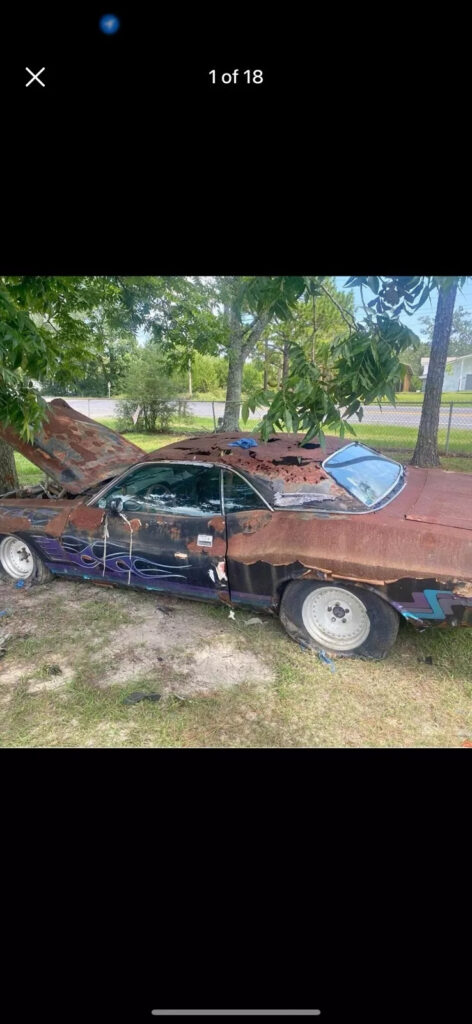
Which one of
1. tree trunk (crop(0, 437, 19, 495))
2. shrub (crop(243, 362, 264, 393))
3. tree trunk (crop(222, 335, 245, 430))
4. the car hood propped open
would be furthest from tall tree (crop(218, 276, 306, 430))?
tree trunk (crop(0, 437, 19, 495))

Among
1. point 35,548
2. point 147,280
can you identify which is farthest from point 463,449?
point 35,548

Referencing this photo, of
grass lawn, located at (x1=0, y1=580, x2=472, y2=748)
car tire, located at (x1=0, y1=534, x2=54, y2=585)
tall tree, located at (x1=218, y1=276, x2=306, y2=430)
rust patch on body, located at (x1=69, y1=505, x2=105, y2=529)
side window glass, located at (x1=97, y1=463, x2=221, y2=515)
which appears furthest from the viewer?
car tire, located at (x1=0, y1=534, x2=54, y2=585)

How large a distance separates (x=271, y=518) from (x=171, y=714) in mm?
1287

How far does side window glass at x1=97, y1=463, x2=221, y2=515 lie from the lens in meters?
3.38

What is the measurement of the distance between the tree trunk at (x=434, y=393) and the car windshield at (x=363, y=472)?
5.03 meters

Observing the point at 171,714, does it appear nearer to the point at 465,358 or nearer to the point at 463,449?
the point at 463,449

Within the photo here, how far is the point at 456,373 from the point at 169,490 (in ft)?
30.9

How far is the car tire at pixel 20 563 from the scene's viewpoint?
13.5 feet

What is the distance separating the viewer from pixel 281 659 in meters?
3.03

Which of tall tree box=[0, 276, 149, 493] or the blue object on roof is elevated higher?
tall tree box=[0, 276, 149, 493]

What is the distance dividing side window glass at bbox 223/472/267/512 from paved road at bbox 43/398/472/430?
4.74 meters

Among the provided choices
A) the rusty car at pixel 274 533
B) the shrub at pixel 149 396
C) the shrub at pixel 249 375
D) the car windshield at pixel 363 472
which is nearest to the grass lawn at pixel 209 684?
the rusty car at pixel 274 533
